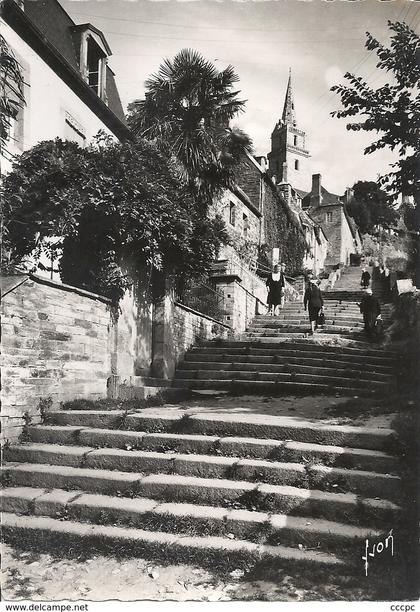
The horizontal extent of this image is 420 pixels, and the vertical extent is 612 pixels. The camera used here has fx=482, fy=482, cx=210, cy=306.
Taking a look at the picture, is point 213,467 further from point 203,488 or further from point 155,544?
point 155,544

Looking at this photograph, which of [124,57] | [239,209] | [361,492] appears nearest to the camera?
[361,492]

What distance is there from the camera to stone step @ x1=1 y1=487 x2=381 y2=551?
3785 millimetres

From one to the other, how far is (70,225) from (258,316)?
28.4ft

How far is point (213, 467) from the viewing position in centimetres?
466

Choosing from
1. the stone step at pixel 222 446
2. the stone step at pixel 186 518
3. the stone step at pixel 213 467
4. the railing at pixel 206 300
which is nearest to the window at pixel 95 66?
the railing at pixel 206 300

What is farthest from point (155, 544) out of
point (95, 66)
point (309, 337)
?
point (95, 66)

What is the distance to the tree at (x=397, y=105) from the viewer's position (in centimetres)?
502

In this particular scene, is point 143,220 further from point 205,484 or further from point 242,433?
point 205,484

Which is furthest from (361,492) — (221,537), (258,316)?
(258,316)

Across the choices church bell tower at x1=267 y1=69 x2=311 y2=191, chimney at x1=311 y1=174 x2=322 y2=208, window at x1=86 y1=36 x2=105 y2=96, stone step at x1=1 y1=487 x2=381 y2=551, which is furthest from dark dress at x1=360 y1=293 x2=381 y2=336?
church bell tower at x1=267 y1=69 x2=311 y2=191

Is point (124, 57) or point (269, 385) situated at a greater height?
point (124, 57)

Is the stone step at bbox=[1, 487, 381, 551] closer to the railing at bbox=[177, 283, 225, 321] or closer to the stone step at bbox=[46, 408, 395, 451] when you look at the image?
the stone step at bbox=[46, 408, 395, 451]

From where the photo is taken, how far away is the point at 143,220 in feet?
24.2

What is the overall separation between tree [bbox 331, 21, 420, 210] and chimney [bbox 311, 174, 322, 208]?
53460 mm
